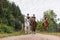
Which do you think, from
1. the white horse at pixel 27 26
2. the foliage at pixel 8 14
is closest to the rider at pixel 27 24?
the white horse at pixel 27 26

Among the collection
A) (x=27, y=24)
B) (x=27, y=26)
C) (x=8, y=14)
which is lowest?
(x=27, y=26)

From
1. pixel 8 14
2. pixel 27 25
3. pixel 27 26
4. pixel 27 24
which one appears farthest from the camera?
pixel 8 14

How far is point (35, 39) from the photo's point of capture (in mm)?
18719

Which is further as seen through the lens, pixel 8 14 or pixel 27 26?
pixel 8 14

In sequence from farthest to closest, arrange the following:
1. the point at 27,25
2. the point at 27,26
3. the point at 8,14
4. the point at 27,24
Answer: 1. the point at 8,14
2. the point at 27,26
3. the point at 27,25
4. the point at 27,24

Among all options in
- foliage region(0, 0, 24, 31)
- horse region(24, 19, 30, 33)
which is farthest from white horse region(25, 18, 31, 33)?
foliage region(0, 0, 24, 31)

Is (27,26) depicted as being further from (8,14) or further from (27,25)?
(8,14)

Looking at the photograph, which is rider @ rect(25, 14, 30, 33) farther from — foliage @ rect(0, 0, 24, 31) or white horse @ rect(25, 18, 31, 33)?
foliage @ rect(0, 0, 24, 31)

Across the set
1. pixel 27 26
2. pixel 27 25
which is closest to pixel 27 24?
pixel 27 25

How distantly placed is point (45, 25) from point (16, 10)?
5115 centimetres

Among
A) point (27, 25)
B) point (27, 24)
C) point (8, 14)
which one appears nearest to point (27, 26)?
point (27, 25)

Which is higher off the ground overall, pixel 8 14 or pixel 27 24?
pixel 8 14

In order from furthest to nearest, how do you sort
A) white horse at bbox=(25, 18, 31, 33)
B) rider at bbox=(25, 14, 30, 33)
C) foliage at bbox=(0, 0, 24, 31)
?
foliage at bbox=(0, 0, 24, 31)
white horse at bbox=(25, 18, 31, 33)
rider at bbox=(25, 14, 30, 33)

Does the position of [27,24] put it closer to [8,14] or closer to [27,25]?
[27,25]
